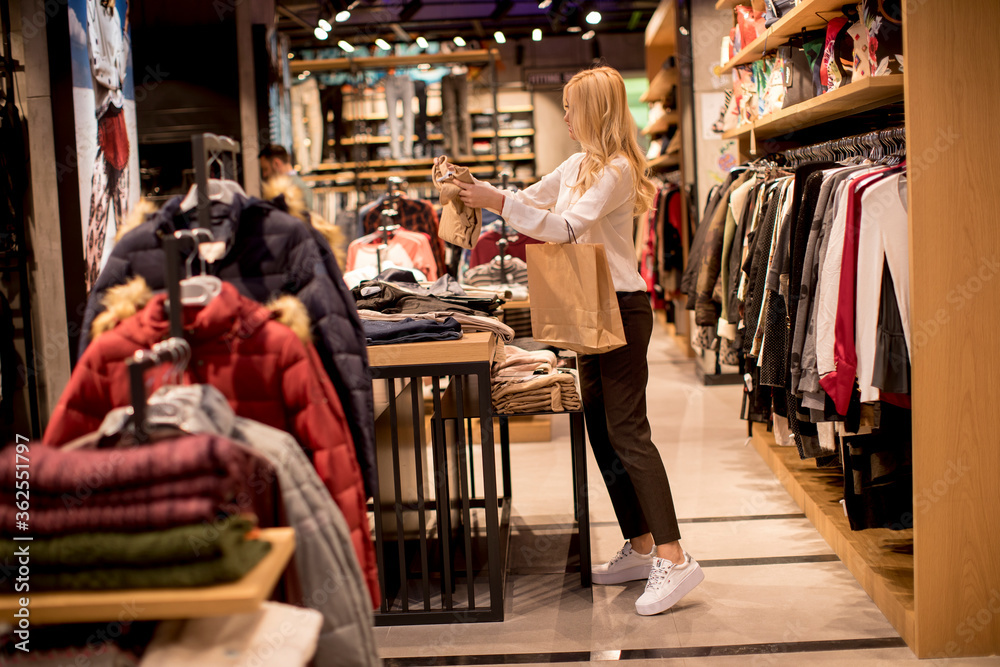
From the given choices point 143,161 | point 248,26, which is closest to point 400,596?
point 143,161

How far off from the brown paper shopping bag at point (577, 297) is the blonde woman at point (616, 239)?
72 mm

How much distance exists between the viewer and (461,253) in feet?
20.3

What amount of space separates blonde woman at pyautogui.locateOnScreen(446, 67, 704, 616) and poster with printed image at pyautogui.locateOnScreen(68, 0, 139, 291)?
1.62 m

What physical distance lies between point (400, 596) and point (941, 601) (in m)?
1.61

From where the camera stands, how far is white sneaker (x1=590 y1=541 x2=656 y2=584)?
3131 millimetres

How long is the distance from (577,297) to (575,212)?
26cm

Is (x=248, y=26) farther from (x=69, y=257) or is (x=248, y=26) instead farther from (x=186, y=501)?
(x=186, y=501)

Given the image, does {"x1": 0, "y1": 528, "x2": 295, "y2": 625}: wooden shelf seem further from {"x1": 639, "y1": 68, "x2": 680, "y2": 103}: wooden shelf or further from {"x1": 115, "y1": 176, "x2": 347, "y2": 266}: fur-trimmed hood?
{"x1": 639, "y1": 68, "x2": 680, "y2": 103}: wooden shelf

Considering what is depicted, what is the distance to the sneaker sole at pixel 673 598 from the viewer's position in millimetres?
2840

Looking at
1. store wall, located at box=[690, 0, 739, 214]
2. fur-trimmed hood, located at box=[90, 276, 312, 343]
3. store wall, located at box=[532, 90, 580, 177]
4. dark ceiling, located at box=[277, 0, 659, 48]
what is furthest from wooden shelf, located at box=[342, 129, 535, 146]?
fur-trimmed hood, located at box=[90, 276, 312, 343]

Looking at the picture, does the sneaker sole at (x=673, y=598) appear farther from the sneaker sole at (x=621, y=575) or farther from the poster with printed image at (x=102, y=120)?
the poster with printed image at (x=102, y=120)

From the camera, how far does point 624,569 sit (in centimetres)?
313

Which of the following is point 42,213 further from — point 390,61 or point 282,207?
point 390,61

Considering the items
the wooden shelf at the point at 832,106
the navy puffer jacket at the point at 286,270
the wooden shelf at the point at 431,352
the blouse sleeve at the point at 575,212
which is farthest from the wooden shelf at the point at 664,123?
the navy puffer jacket at the point at 286,270
